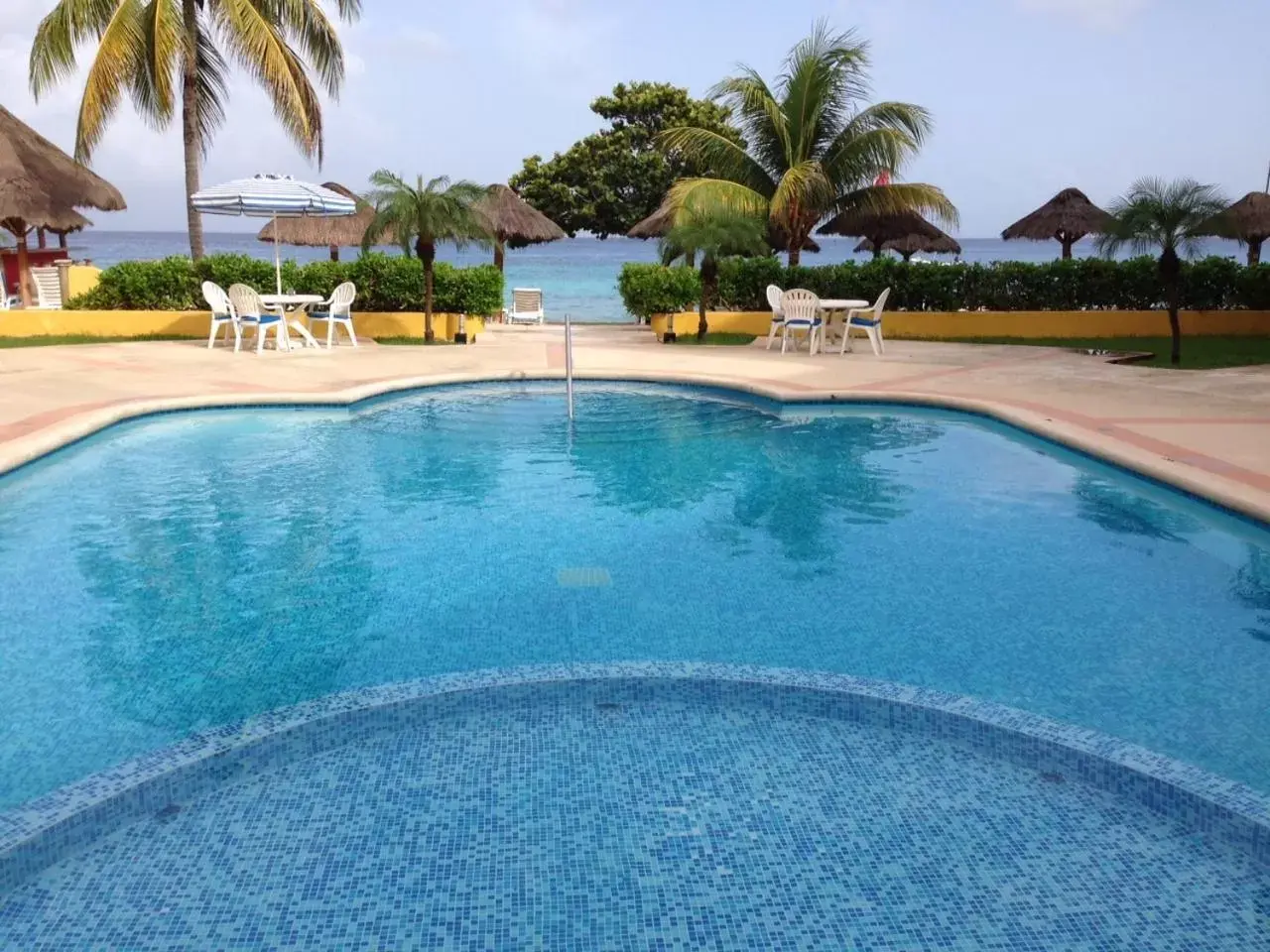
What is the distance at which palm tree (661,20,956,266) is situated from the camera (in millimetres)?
18938

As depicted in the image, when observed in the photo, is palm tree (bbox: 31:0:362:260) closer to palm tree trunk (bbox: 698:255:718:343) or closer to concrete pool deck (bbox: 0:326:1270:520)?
concrete pool deck (bbox: 0:326:1270:520)

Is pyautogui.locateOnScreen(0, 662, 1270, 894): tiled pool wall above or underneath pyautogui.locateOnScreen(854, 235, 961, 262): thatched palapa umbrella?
underneath

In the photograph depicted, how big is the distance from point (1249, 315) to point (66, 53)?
2180 cm

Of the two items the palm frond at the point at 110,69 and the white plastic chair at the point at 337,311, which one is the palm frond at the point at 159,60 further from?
the white plastic chair at the point at 337,311

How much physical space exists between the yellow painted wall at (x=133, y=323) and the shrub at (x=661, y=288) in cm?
319

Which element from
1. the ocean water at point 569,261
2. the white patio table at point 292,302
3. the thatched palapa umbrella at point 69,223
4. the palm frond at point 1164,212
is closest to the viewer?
the palm frond at point 1164,212

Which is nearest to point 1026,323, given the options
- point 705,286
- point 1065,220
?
Result: point 1065,220

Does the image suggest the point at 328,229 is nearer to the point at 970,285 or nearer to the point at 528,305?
the point at 528,305

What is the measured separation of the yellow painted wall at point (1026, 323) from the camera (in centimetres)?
1862

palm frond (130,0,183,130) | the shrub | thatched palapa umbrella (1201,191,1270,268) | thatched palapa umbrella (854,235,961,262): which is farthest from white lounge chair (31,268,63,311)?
thatched palapa umbrella (1201,191,1270,268)

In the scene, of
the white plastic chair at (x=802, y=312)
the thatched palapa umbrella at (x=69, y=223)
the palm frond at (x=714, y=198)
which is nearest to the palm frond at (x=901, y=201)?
the palm frond at (x=714, y=198)

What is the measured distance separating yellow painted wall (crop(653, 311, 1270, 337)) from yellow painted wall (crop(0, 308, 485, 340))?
471 cm

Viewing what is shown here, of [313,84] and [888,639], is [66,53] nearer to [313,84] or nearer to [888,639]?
[313,84]

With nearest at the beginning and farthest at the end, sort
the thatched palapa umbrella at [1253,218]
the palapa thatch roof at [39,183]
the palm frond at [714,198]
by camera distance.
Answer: the palm frond at [714,198]
the palapa thatch roof at [39,183]
the thatched palapa umbrella at [1253,218]
